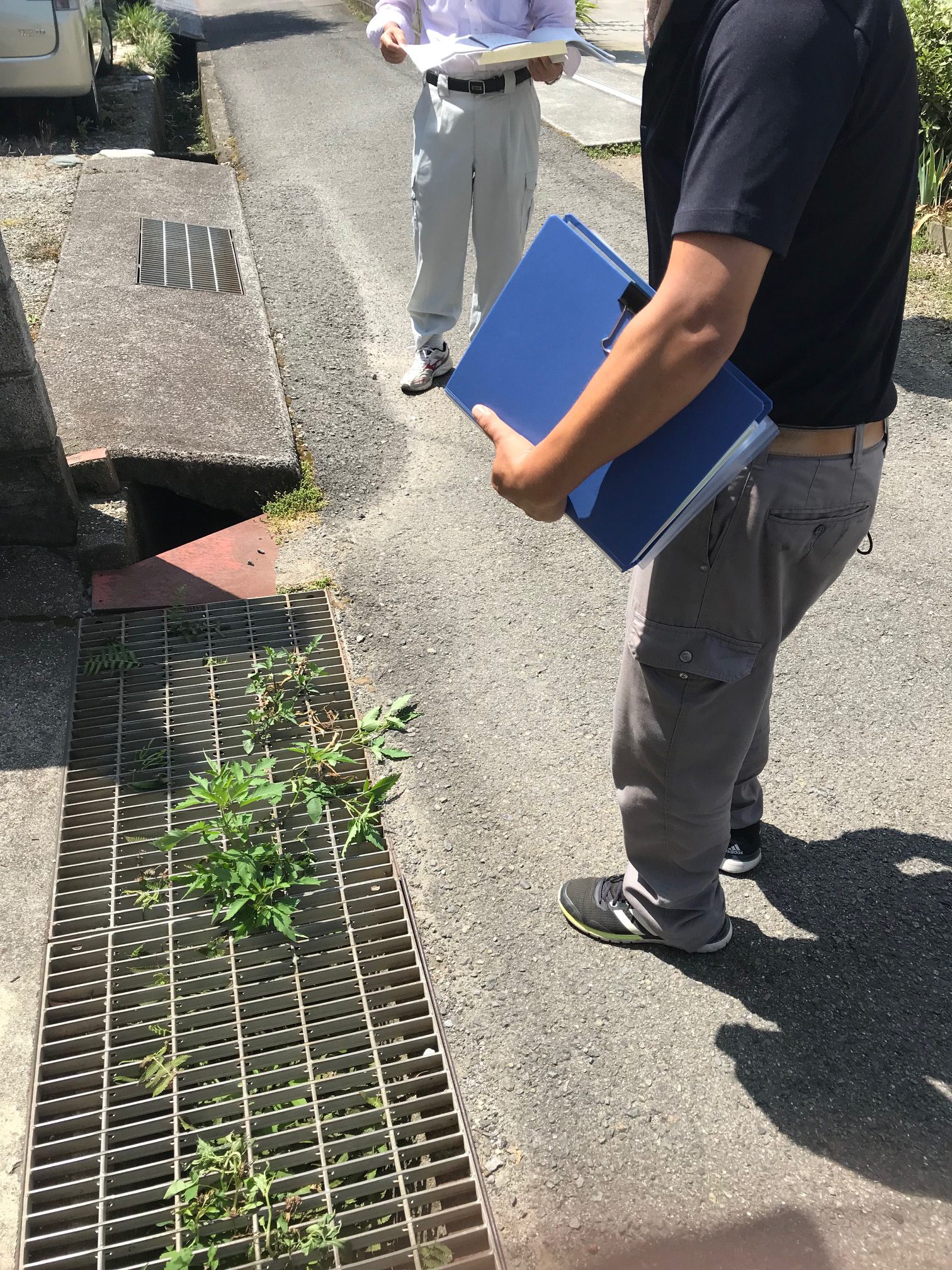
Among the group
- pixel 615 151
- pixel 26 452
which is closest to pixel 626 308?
pixel 26 452

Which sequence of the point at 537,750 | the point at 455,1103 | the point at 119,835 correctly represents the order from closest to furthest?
the point at 455,1103, the point at 119,835, the point at 537,750

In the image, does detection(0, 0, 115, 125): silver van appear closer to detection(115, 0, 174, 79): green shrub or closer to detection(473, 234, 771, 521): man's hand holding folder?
detection(115, 0, 174, 79): green shrub

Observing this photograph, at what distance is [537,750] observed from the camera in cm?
301

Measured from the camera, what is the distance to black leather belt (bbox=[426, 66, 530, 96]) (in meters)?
4.29

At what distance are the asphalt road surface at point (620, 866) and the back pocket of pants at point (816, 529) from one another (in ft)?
1.54

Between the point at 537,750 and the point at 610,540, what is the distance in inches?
54.8

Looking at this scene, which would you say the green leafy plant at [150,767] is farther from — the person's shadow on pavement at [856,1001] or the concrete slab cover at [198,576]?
the person's shadow on pavement at [856,1001]

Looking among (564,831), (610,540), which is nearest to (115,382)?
(564,831)

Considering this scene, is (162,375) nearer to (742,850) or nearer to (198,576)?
(198,576)

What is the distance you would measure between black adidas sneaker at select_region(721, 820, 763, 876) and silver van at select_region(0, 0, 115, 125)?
8500 millimetres

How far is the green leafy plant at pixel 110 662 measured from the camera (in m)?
3.22

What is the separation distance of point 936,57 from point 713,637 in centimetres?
604

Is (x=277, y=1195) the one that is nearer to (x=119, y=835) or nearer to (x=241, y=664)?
(x=119, y=835)

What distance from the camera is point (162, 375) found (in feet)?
15.3
